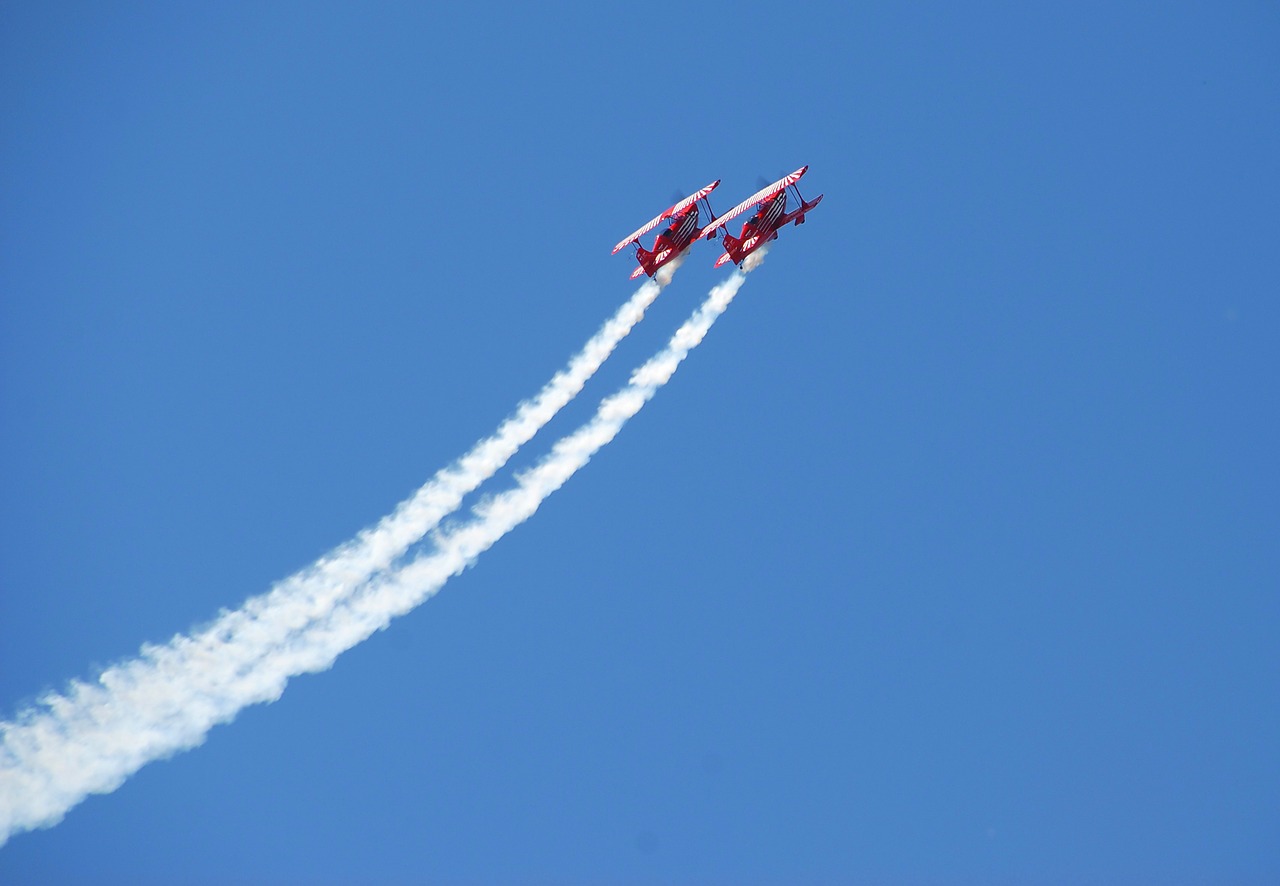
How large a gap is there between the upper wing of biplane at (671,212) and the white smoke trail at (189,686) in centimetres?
958

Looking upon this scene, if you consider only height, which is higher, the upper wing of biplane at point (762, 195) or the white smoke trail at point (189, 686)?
the upper wing of biplane at point (762, 195)

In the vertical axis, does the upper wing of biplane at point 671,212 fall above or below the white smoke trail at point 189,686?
above

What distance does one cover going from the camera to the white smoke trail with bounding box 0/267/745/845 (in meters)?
66.2

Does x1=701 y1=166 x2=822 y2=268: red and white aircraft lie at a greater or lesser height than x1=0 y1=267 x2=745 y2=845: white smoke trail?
greater

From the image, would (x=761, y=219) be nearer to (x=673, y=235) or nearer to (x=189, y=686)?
(x=673, y=235)

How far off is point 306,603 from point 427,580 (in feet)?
14.0

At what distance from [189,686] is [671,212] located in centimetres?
2398

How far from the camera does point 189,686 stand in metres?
67.9

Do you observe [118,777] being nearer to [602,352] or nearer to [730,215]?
[602,352]

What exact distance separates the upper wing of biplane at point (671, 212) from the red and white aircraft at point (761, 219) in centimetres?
108

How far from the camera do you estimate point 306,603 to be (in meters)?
69.6

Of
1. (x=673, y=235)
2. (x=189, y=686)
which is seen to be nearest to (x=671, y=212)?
(x=673, y=235)

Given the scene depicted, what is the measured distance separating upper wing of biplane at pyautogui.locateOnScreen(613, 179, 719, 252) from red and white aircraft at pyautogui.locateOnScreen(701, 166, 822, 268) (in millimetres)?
1084

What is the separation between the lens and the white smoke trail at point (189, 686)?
66188 millimetres
